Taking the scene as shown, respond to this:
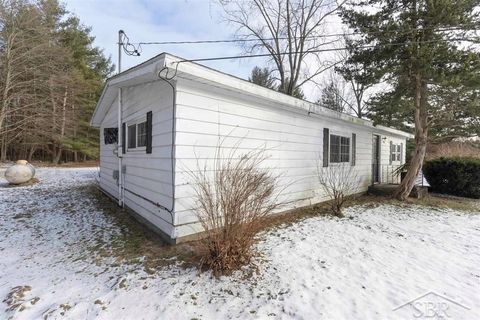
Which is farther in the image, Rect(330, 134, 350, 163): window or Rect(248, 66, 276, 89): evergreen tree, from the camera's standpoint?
Rect(248, 66, 276, 89): evergreen tree

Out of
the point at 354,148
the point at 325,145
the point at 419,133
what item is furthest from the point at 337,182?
the point at 419,133

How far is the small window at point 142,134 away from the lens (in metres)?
5.21

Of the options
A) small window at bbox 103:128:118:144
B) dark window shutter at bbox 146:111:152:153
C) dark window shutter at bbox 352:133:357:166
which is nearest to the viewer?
dark window shutter at bbox 146:111:152:153

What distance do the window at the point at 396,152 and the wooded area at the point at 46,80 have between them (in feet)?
66.8

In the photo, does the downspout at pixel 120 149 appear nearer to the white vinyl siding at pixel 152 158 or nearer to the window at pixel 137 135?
the white vinyl siding at pixel 152 158

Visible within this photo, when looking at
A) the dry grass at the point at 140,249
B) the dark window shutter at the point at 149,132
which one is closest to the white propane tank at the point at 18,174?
the dry grass at the point at 140,249

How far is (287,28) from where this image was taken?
51.4ft

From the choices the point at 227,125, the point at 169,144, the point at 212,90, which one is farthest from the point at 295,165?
the point at 169,144

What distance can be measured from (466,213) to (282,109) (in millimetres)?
5527

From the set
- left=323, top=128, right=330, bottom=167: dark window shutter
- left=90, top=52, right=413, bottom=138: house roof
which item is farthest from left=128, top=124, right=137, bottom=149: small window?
left=323, top=128, right=330, bottom=167: dark window shutter

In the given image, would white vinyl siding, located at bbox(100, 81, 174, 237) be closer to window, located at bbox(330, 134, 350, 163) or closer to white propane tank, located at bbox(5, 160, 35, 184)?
window, located at bbox(330, 134, 350, 163)

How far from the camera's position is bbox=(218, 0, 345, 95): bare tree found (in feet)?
49.2

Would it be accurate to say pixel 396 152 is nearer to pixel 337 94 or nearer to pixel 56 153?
pixel 337 94

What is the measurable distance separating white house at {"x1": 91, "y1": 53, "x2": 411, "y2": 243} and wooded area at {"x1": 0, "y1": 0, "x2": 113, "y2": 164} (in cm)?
1237
